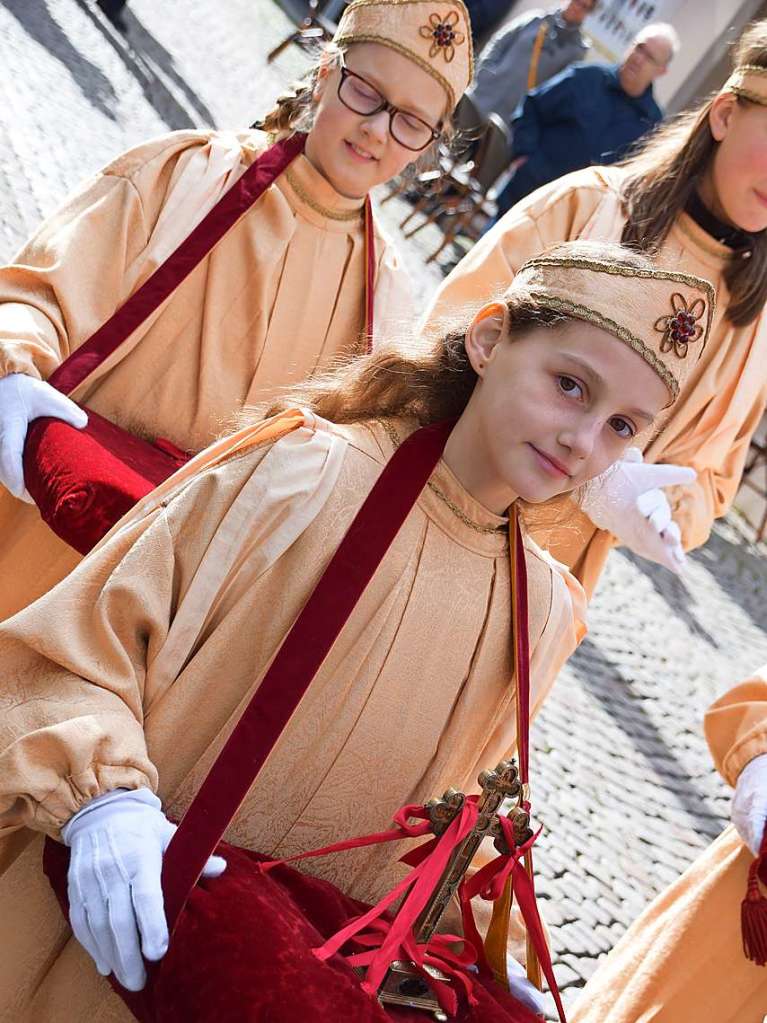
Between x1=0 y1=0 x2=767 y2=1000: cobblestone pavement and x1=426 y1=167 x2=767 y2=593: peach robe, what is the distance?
3.93 feet

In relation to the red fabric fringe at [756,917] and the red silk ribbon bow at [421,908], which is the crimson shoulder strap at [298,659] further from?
Result: the red fabric fringe at [756,917]

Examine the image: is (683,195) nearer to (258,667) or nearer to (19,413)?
(19,413)

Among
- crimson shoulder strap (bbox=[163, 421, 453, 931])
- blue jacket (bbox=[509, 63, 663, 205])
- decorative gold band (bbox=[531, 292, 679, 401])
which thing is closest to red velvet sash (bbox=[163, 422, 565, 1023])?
crimson shoulder strap (bbox=[163, 421, 453, 931])

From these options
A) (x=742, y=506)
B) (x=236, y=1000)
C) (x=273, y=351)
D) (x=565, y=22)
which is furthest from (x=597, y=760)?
(x=565, y=22)

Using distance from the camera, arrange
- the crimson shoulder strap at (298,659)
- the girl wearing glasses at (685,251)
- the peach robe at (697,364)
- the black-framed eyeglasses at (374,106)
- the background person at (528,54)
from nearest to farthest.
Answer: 1. the crimson shoulder strap at (298,659)
2. the black-framed eyeglasses at (374,106)
3. the girl wearing glasses at (685,251)
4. the peach robe at (697,364)
5. the background person at (528,54)

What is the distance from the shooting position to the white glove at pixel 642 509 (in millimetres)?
3322

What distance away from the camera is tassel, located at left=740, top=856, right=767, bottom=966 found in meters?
2.36

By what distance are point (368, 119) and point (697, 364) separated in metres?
1.14

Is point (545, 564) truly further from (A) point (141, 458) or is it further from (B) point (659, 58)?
(B) point (659, 58)

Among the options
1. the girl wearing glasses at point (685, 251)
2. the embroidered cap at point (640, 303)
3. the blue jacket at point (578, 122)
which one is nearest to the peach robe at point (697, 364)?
the girl wearing glasses at point (685, 251)

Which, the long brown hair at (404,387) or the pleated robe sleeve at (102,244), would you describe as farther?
the pleated robe sleeve at (102,244)

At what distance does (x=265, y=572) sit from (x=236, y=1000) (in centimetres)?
64

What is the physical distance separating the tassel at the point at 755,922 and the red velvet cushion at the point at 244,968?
35.1 inches

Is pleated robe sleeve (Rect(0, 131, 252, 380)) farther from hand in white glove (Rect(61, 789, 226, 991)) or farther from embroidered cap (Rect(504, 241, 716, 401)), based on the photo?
hand in white glove (Rect(61, 789, 226, 991))
